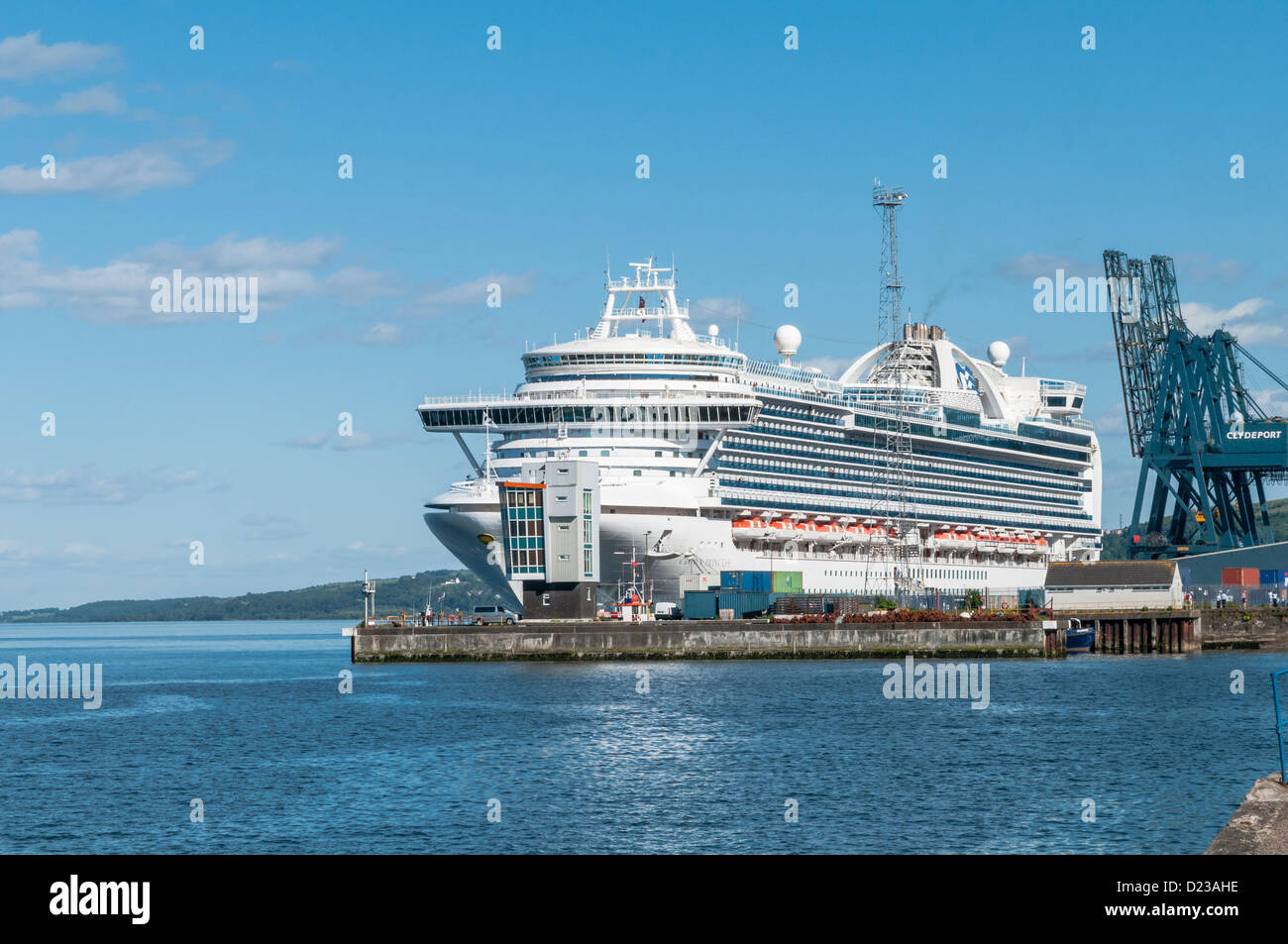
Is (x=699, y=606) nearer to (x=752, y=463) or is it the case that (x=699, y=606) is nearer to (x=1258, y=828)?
(x=752, y=463)

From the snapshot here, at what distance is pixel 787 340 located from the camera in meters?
114

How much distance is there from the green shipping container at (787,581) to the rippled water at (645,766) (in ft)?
83.4

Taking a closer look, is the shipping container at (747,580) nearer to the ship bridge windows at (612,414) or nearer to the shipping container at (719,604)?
the shipping container at (719,604)

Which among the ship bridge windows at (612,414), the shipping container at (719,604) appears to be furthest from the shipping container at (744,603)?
the ship bridge windows at (612,414)

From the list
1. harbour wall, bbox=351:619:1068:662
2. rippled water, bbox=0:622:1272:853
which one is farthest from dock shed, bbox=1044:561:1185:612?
rippled water, bbox=0:622:1272:853

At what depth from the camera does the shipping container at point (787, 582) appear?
93.9 meters

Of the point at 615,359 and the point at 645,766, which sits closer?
the point at 645,766

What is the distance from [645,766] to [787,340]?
77210 mm

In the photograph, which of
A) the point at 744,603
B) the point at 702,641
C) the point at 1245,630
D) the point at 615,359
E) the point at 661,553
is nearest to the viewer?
the point at 702,641

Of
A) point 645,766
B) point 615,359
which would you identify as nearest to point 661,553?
point 615,359


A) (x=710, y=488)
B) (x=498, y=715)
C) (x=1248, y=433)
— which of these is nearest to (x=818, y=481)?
(x=710, y=488)
